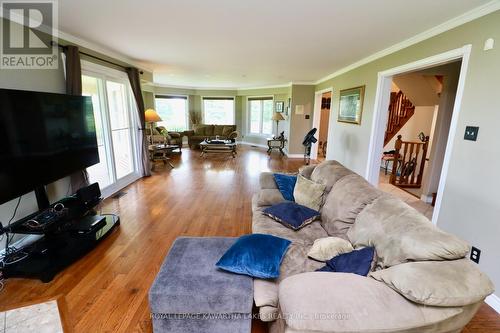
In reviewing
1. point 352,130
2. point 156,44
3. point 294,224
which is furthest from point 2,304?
point 352,130

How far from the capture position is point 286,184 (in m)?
2.79

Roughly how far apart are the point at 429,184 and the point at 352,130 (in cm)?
158

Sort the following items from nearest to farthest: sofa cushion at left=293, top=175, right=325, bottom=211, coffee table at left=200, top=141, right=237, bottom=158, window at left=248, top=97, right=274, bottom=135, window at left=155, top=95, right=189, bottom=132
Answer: sofa cushion at left=293, top=175, right=325, bottom=211 < coffee table at left=200, top=141, right=237, bottom=158 < window at left=155, top=95, right=189, bottom=132 < window at left=248, top=97, right=274, bottom=135

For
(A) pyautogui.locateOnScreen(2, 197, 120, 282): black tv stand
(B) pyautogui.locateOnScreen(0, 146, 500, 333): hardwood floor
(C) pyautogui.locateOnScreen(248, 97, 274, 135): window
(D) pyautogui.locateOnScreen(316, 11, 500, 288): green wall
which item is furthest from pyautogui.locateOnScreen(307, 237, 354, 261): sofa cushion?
(C) pyautogui.locateOnScreen(248, 97, 274, 135): window

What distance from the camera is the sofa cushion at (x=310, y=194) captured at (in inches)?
93.1

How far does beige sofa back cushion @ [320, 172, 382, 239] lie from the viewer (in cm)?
186

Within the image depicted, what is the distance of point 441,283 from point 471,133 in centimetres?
172

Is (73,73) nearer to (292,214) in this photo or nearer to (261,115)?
(292,214)

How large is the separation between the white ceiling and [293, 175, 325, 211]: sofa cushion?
5.49ft

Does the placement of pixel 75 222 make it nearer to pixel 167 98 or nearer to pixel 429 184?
pixel 429 184

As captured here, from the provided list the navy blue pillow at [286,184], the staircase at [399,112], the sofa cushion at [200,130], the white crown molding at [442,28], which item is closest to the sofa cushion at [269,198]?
the navy blue pillow at [286,184]

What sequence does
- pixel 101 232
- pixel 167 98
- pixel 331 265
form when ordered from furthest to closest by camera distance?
pixel 167 98 → pixel 101 232 → pixel 331 265

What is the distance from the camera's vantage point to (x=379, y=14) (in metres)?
2.21

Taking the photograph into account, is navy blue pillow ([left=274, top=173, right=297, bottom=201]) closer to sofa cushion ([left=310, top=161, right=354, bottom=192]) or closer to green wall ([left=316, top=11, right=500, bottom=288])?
sofa cushion ([left=310, top=161, right=354, bottom=192])
